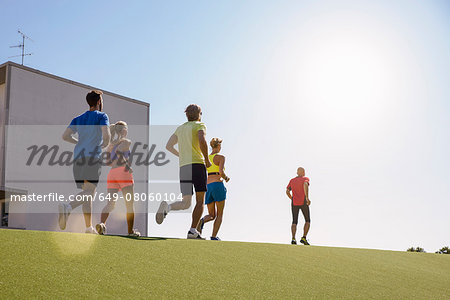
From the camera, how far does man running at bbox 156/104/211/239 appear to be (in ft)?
23.6

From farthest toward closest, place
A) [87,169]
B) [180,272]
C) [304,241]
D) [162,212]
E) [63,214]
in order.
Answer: [304,241] < [162,212] < [87,169] < [63,214] < [180,272]

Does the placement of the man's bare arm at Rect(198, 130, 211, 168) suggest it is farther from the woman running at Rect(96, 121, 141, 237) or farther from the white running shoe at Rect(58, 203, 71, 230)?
the white running shoe at Rect(58, 203, 71, 230)

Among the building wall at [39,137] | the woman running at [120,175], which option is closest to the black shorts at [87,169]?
the woman running at [120,175]

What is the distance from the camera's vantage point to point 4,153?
17094mm

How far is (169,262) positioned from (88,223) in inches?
88.4

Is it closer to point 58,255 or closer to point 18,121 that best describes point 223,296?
point 58,255

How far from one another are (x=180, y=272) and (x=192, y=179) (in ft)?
9.09

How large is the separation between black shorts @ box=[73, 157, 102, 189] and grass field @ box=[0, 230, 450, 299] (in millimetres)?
1170

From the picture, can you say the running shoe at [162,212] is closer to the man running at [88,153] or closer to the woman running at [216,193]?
the man running at [88,153]

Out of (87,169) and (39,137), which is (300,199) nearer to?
(87,169)

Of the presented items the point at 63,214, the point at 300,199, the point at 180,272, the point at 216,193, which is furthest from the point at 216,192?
the point at 180,272

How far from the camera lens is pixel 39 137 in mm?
Answer: 18266

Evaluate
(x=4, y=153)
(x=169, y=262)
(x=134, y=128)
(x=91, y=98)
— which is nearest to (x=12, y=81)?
(x=4, y=153)

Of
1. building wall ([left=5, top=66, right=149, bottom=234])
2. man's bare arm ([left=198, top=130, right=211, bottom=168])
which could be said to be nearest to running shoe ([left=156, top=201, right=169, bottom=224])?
man's bare arm ([left=198, top=130, right=211, bottom=168])
